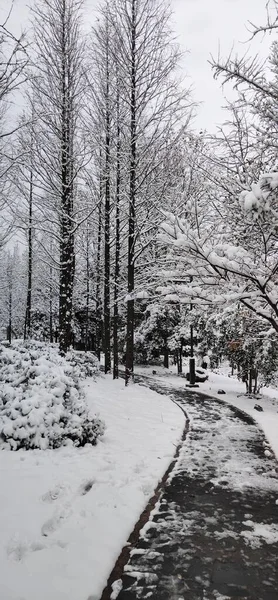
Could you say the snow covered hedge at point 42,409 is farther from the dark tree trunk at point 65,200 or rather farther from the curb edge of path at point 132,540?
the dark tree trunk at point 65,200

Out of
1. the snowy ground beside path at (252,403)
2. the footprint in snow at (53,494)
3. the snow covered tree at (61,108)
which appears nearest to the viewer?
the footprint in snow at (53,494)

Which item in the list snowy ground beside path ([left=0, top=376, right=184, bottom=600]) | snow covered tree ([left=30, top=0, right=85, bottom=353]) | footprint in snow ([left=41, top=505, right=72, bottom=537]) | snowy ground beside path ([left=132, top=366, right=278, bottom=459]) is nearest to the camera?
snowy ground beside path ([left=0, top=376, right=184, bottom=600])

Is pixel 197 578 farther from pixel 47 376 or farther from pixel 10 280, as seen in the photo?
pixel 10 280

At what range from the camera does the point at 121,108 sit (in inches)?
562

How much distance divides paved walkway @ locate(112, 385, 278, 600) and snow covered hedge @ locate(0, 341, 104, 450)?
1819 millimetres

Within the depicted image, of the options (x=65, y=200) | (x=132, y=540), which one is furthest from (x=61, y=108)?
(x=132, y=540)

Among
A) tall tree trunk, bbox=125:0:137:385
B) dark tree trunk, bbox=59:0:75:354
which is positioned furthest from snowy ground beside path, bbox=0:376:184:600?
tall tree trunk, bbox=125:0:137:385

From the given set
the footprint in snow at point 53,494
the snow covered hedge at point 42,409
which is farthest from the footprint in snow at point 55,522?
the snow covered hedge at point 42,409

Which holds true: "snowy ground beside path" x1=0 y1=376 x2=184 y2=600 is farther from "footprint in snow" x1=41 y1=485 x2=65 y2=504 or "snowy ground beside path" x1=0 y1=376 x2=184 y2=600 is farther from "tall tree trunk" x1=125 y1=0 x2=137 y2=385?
"tall tree trunk" x1=125 y1=0 x2=137 y2=385

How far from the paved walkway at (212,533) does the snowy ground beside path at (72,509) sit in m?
0.30

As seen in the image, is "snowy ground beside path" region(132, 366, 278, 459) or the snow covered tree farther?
the snow covered tree

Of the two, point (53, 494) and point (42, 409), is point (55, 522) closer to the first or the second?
point (53, 494)

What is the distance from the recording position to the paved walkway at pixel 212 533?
3.40 m

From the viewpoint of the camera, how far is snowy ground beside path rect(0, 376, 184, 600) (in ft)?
10.8
